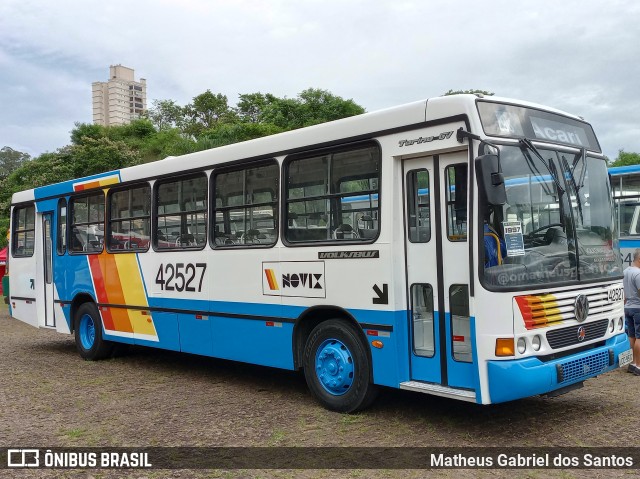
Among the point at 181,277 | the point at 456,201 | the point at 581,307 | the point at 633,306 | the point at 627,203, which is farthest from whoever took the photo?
the point at 627,203

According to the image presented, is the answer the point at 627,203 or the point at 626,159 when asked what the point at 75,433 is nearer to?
the point at 627,203

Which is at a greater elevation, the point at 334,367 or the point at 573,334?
the point at 573,334

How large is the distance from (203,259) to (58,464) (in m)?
3.37

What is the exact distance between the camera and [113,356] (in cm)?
1108

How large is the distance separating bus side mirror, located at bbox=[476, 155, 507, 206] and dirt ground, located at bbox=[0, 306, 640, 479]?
2102 mm

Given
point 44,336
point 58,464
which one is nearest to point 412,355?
point 58,464

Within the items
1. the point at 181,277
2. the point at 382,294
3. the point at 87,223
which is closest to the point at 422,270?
the point at 382,294

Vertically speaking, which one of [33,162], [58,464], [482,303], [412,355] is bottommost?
[58,464]

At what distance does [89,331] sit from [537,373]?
786 cm

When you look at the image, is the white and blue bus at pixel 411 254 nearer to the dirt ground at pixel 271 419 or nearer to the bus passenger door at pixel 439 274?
the bus passenger door at pixel 439 274

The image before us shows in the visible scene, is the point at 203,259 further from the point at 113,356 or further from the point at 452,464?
the point at 452,464

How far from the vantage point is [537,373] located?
5484 millimetres

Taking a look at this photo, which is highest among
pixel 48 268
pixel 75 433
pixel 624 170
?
pixel 624 170

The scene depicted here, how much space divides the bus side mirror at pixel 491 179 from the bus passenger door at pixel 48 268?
8.66 meters
